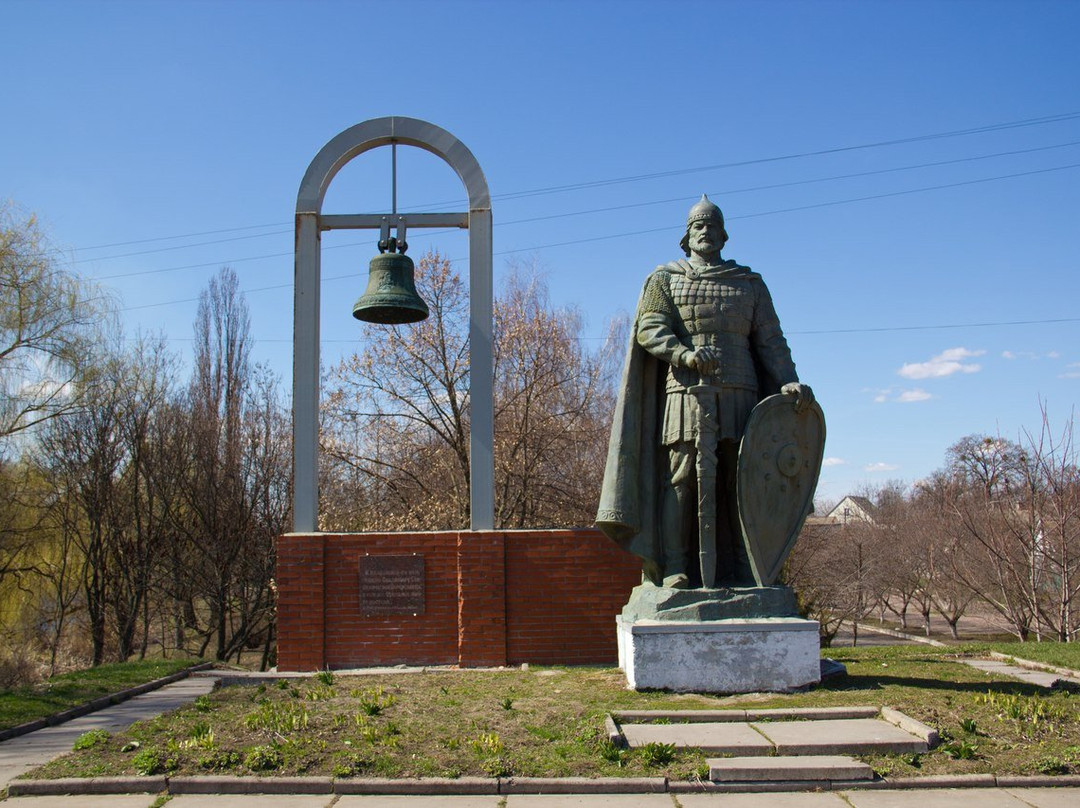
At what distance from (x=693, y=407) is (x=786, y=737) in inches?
95.3

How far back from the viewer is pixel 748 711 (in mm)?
5199

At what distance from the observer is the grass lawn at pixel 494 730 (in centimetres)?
433

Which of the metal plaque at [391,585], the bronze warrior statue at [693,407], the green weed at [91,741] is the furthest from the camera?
the metal plaque at [391,585]

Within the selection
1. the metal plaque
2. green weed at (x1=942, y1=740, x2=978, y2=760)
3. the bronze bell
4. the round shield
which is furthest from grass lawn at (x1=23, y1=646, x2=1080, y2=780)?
the bronze bell

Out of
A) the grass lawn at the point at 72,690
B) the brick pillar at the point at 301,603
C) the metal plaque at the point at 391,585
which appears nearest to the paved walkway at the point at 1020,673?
Answer: the metal plaque at the point at 391,585

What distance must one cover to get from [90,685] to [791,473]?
6.04 metres

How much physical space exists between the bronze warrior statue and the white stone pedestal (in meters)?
0.46

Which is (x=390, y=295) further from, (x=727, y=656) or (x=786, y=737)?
(x=786, y=737)

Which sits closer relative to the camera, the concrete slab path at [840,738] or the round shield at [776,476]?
the concrete slab path at [840,738]

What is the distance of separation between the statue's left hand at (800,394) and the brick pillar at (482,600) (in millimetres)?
2743

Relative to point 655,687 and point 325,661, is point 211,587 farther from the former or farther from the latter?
point 655,687

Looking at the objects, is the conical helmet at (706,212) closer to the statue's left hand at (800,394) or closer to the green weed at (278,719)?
the statue's left hand at (800,394)

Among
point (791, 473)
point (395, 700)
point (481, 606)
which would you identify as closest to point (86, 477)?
point (481, 606)

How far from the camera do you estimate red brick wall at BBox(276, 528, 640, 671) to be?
7.53 metres
